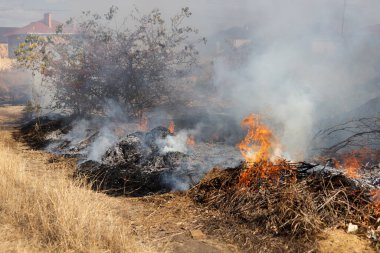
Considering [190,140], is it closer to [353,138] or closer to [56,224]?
[353,138]

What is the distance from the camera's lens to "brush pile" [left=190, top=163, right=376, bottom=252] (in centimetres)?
507

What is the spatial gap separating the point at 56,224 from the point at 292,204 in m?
3.16

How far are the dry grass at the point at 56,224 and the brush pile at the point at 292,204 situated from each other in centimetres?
158

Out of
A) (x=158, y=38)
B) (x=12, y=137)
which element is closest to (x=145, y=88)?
(x=158, y=38)

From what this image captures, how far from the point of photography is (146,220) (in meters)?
5.80

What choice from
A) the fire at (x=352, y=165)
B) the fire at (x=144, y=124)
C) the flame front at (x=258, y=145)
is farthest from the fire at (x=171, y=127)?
the fire at (x=352, y=165)

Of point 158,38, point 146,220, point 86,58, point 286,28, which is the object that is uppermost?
point 286,28

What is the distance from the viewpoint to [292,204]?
5305mm

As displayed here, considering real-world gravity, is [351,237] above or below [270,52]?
below

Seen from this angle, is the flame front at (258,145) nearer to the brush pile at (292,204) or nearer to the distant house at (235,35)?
the brush pile at (292,204)

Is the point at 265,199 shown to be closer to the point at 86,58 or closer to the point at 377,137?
the point at 377,137

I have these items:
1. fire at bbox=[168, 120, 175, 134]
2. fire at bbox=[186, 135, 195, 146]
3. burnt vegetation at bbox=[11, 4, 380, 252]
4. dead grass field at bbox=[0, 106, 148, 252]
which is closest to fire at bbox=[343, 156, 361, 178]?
burnt vegetation at bbox=[11, 4, 380, 252]

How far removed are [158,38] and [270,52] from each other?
25.4 feet

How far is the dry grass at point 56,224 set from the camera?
4.42m
